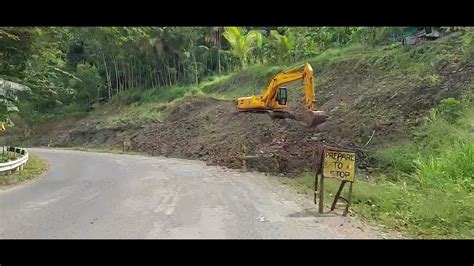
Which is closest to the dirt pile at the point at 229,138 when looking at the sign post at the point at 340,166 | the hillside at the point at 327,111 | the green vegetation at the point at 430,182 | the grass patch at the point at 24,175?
the hillside at the point at 327,111

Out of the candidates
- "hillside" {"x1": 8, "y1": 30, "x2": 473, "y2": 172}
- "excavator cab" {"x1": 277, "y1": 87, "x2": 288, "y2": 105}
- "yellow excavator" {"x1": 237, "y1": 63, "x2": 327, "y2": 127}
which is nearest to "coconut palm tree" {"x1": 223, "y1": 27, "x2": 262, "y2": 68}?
"hillside" {"x1": 8, "y1": 30, "x2": 473, "y2": 172}

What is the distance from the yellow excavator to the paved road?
8.75 ft

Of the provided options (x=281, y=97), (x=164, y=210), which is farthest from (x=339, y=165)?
(x=281, y=97)

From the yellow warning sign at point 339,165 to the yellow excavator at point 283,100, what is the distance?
6.87 metres

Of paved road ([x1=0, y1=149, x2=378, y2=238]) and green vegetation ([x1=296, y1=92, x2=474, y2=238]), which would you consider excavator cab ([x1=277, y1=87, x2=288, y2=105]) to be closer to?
paved road ([x1=0, y1=149, x2=378, y2=238])

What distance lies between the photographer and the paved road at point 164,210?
25.0 feet

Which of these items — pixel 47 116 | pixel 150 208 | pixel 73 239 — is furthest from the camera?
pixel 47 116

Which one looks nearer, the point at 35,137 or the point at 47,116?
the point at 35,137

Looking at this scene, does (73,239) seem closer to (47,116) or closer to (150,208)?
(150,208)

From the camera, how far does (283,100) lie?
69.3ft

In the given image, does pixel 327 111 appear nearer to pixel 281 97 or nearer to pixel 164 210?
pixel 281 97

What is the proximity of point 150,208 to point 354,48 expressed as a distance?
22.3m
